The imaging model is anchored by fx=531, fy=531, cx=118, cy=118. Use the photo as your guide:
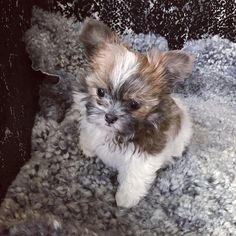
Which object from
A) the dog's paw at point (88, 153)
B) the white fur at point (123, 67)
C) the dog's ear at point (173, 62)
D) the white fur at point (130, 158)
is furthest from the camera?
the dog's paw at point (88, 153)

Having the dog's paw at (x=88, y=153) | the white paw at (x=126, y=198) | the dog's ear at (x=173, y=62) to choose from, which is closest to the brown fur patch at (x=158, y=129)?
the dog's ear at (x=173, y=62)

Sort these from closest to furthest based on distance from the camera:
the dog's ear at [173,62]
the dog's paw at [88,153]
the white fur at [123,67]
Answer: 1. the white fur at [123,67]
2. the dog's ear at [173,62]
3. the dog's paw at [88,153]

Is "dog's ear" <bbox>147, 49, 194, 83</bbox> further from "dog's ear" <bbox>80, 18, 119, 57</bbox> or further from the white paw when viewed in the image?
the white paw

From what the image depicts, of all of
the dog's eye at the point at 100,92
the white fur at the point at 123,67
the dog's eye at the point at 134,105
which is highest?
the white fur at the point at 123,67

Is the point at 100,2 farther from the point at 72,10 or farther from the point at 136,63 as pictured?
the point at 136,63

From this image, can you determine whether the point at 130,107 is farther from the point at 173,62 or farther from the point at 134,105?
the point at 173,62

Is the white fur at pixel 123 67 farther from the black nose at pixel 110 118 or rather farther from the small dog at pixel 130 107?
the black nose at pixel 110 118

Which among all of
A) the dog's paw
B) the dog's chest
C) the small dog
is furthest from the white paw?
the dog's paw
